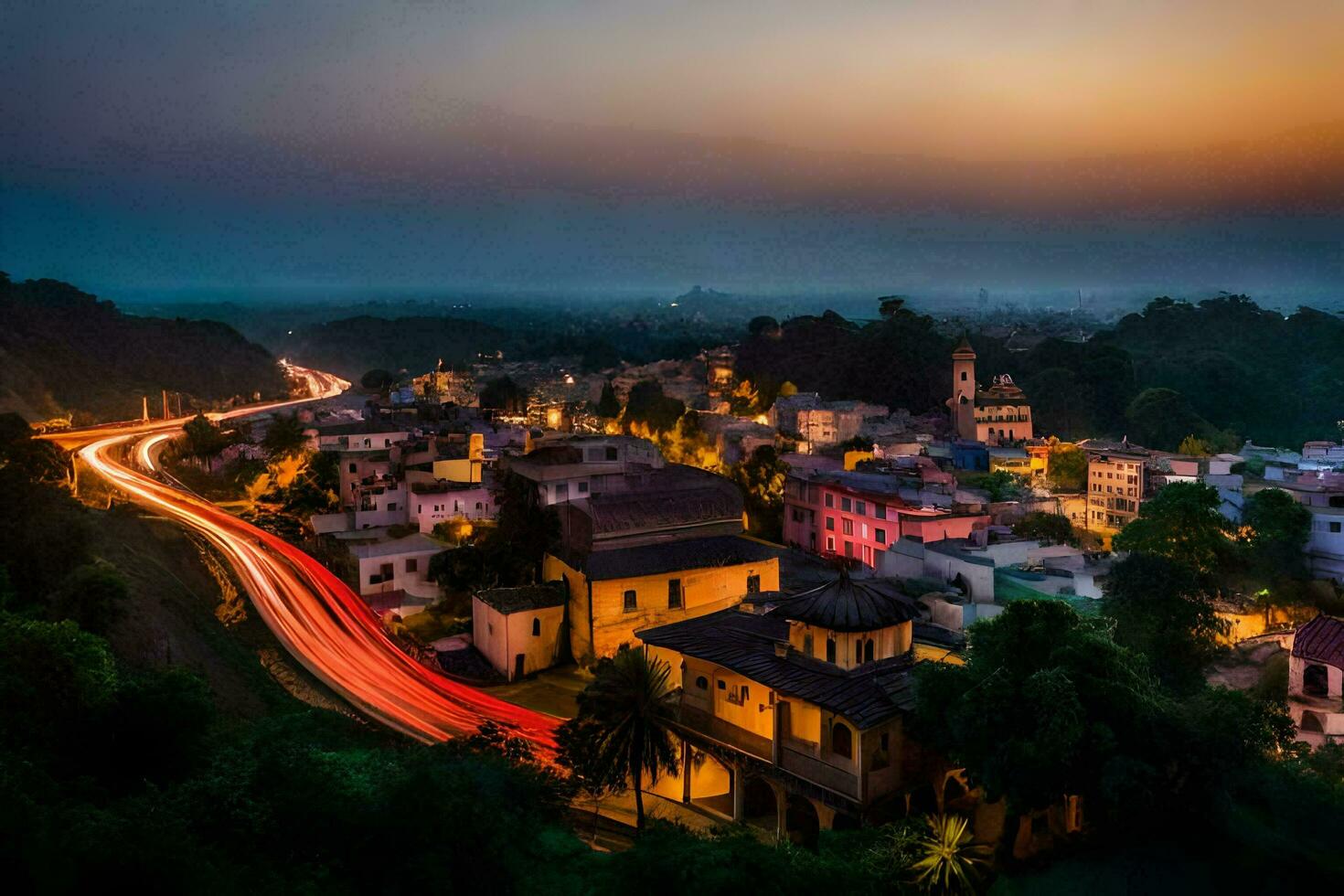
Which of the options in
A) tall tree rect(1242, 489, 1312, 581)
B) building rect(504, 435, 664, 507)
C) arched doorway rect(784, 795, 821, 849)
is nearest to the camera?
arched doorway rect(784, 795, 821, 849)

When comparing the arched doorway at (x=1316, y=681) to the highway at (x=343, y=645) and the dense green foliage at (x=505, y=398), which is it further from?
the dense green foliage at (x=505, y=398)

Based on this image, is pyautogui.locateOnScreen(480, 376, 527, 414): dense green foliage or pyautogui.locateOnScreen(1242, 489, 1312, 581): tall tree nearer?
pyautogui.locateOnScreen(1242, 489, 1312, 581): tall tree

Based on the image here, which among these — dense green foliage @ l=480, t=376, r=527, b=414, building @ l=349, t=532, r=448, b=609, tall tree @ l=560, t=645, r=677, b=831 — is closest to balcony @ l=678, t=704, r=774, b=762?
tall tree @ l=560, t=645, r=677, b=831

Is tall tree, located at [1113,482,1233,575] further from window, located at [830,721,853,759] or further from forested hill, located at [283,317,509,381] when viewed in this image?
forested hill, located at [283,317,509,381]

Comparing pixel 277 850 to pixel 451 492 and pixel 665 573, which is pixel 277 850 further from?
pixel 451 492

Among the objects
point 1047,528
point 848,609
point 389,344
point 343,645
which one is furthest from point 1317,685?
point 389,344

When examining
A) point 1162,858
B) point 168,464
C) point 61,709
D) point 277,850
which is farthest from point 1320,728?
point 168,464

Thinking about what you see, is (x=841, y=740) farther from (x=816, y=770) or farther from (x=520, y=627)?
(x=520, y=627)
